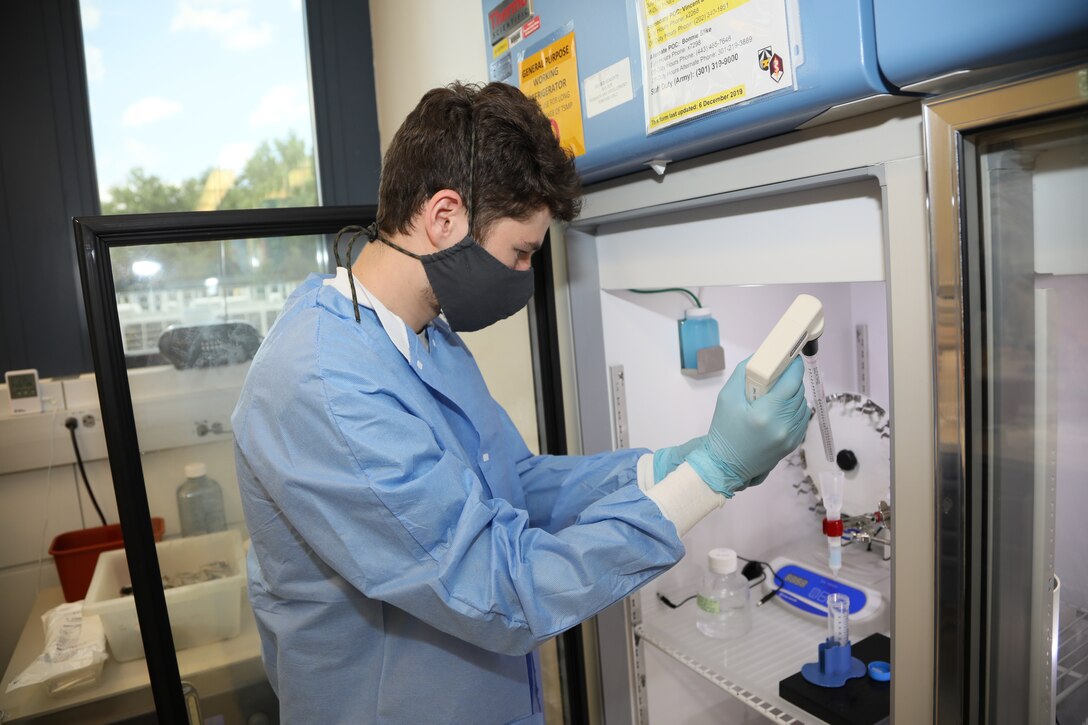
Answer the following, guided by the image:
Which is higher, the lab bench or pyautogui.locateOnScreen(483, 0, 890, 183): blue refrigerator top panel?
pyautogui.locateOnScreen(483, 0, 890, 183): blue refrigerator top panel

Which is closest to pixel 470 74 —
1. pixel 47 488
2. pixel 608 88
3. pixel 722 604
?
pixel 608 88

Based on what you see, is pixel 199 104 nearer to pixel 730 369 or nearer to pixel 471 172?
pixel 471 172

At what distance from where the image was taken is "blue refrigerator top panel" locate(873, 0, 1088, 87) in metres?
0.57

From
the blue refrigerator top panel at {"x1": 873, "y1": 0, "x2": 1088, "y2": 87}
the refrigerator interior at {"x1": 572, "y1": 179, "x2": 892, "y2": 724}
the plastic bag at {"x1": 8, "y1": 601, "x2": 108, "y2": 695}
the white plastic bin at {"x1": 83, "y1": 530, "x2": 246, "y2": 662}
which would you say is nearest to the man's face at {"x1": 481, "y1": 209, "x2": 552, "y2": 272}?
the refrigerator interior at {"x1": 572, "y1": 179, "x2": 892, "y2": 724}

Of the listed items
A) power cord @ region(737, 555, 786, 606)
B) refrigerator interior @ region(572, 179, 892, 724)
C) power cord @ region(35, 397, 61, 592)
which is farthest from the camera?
power cord @ region(35, 397, 61, 592)

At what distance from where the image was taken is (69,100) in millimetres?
1968

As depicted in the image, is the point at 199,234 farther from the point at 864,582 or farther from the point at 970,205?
the point at 864,582

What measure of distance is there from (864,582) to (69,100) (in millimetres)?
2393

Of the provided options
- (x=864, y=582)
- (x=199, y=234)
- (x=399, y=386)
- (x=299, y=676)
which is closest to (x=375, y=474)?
(x=399, y=386)

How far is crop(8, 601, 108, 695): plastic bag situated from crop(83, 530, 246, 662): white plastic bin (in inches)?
2.0

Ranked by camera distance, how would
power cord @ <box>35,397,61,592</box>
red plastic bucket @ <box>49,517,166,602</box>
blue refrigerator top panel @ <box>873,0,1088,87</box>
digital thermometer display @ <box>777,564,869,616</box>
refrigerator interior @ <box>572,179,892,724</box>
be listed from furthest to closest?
power cord @ <box>35,397,61,592</box>
red plastic bucket @ <box>49,517,166,602</box>
digital thermometer display @ <box>777,564,869,616</box>
refrigerator interior @ <box>572,179,892,724</box>
blue refrigerator top panel @ <box>873,0,1088,87</box>

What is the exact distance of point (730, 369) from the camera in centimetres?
165

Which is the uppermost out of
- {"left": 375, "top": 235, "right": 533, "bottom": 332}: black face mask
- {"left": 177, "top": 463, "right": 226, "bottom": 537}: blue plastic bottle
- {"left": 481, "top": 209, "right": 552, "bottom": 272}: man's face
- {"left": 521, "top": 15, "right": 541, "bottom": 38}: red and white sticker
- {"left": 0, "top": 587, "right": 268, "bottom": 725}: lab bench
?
{"left": 521, "top": 15, "right": 541, "bottom": 38}: red and white sticker

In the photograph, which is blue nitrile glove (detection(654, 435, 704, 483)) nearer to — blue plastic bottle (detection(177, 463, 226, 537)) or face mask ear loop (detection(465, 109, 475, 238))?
face mask ear loop (detection(465, 109, 475, 238))
